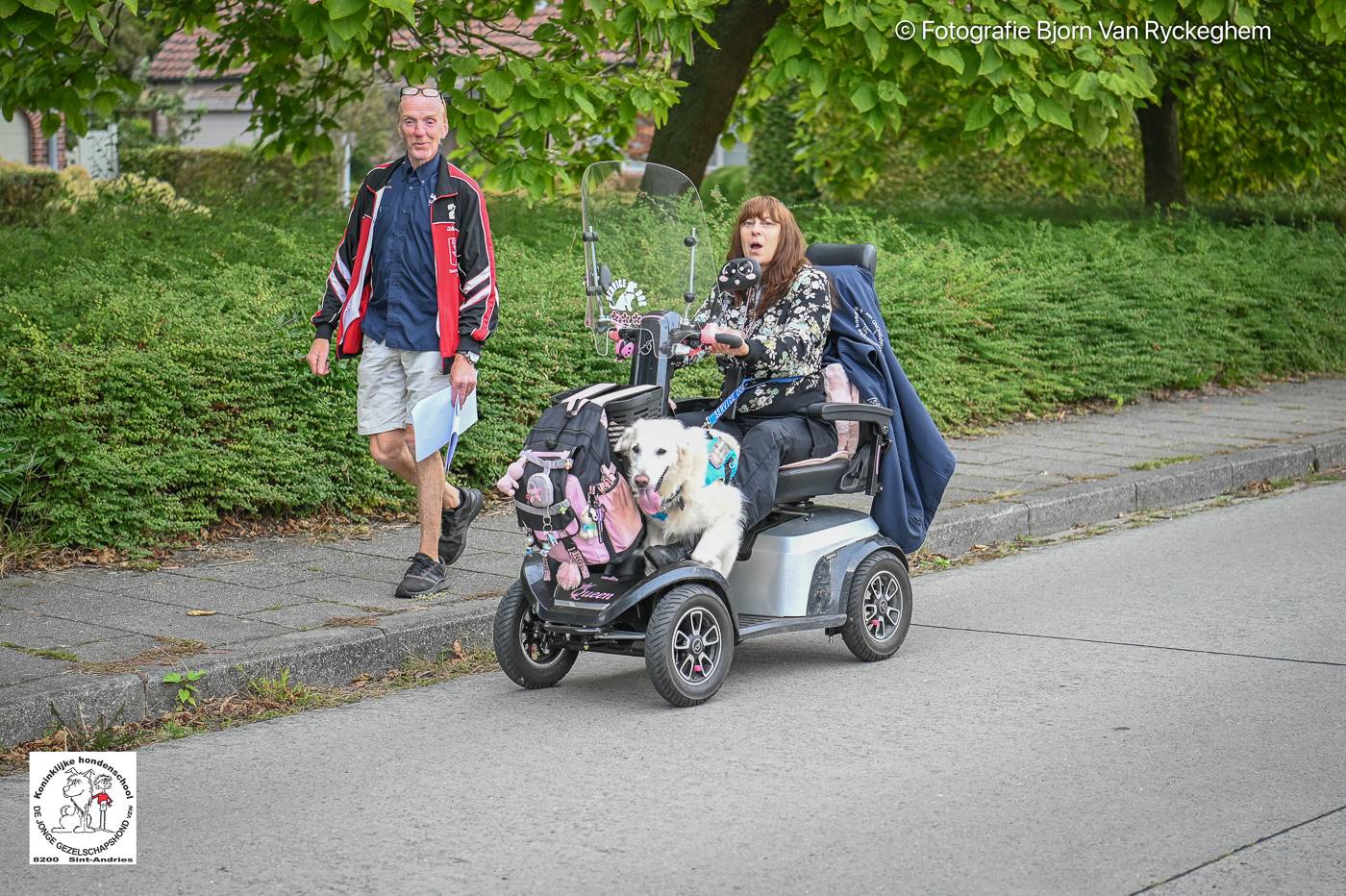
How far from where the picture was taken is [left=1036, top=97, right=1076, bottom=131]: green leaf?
1109 cm

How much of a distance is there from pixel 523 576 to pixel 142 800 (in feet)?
4.76

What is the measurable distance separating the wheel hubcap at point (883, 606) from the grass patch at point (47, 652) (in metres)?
2.79

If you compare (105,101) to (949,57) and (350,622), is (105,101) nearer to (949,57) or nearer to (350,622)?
(949,57)

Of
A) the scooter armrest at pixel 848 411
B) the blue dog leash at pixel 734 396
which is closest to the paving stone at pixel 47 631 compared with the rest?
the blue dog leash at pixel 734 396

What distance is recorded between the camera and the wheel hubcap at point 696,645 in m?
5.29

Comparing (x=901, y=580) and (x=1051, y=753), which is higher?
(x=901, y=580)

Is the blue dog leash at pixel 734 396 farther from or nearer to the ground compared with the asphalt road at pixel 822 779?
farther from the ground

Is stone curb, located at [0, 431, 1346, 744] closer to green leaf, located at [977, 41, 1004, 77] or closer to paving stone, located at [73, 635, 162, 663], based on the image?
paving stone, located at [73, 635, 162, 663]

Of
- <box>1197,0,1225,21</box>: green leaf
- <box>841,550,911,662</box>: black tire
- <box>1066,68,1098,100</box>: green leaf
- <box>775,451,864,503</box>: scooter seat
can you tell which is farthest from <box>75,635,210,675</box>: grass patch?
<box>1197,0,1225,21</box>: green leaf

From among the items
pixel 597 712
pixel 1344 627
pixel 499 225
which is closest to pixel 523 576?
pixel 597 712

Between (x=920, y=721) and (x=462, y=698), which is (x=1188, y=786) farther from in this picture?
(x=462, y=698)

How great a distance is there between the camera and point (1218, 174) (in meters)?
20.4

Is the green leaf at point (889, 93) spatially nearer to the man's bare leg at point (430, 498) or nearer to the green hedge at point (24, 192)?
the man's bare leg at point (430, 498)

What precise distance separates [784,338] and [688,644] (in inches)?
46.6
